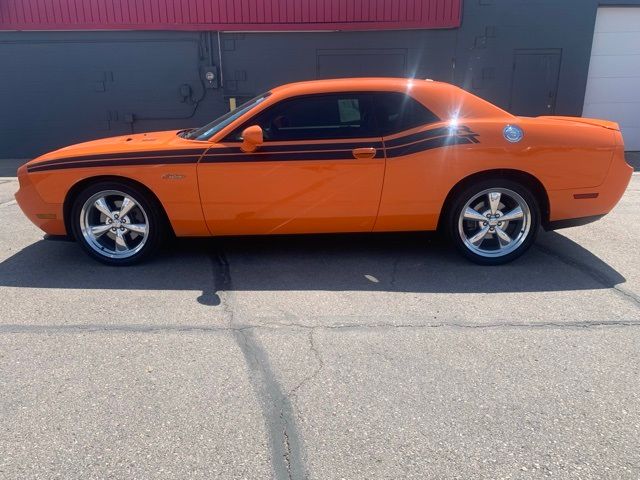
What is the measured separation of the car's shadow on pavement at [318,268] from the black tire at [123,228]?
0.41ft

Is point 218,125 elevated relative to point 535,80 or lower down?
lower down

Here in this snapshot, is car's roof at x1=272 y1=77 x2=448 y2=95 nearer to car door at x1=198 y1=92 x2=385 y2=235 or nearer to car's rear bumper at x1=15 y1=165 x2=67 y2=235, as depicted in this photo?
car door at x1=198 y1=92 x2=385 y2=235

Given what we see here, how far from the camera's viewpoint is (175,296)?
12.6 ft

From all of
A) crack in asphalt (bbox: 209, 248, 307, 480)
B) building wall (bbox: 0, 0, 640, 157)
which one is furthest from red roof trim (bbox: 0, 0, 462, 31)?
crack in asphalt (bbox: 209, 248, 307, 480)

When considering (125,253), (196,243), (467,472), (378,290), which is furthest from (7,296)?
(467,472)

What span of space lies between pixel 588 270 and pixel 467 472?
9.39ft

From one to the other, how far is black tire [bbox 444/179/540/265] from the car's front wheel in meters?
2.58

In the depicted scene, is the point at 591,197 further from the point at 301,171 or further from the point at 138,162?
the point at 138,162

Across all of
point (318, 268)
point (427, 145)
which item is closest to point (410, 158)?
point (427, 145)

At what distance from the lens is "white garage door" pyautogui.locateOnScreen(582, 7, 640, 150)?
10.6 m

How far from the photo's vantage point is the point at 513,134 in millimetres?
4188

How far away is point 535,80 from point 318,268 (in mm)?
8776

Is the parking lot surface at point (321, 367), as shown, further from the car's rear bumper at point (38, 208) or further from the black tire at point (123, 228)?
the car's rear bumper at point (38, 208)

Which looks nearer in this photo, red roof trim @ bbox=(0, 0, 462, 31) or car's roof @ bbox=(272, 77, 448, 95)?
car's roof @ bbox=(272, 77, 448, 95)
